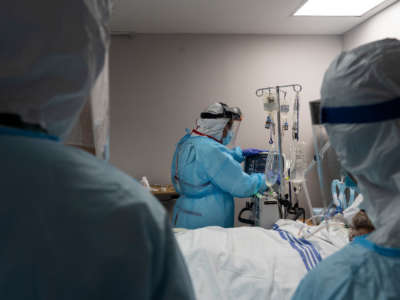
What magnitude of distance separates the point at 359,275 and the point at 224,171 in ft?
5.71

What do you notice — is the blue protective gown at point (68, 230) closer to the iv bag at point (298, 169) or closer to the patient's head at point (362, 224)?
the patient's head at point (362, 224)

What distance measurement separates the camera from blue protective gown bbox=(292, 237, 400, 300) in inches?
25.9

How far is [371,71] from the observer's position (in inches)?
28.8

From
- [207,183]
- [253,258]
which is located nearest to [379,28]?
[207,183]

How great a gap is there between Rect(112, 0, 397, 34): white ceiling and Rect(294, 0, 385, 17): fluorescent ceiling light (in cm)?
8

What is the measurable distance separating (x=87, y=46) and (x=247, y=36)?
356 centimetres

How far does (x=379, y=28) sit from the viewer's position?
10.3ft

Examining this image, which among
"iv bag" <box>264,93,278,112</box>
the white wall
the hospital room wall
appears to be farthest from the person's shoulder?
the hospital room wall

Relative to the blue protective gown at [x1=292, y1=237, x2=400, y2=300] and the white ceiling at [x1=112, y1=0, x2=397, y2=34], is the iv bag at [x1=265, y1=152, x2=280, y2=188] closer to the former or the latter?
the blue protective gown at [x1=292, y1=237, x2=400, y2=300]

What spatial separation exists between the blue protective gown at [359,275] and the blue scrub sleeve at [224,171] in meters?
1.64

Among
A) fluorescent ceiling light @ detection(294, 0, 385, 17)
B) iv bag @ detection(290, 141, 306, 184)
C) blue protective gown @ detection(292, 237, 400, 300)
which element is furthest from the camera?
fluorescent ceiling light @ detection(294, 0, 385, 17)

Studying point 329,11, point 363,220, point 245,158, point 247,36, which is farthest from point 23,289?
point 247,36

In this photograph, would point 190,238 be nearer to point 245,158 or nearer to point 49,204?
point 245,158

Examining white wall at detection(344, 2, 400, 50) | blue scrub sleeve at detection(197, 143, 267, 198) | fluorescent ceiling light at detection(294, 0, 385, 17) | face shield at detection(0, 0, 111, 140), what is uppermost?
fluorescent ceiling light at detection(294, 0, 385, 17)
